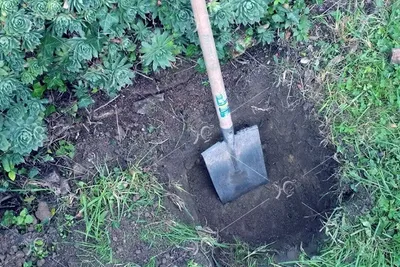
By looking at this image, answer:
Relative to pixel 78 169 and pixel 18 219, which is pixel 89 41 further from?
pixel 18 219

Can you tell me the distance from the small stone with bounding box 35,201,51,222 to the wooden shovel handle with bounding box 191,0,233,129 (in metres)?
0.98

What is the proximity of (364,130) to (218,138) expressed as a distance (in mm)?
781

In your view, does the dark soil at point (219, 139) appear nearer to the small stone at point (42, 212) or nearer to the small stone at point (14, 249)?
the small stone at point (42, 212)

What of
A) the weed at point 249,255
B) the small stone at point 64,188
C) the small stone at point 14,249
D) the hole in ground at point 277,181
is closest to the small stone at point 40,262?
the small stone at point 14,249

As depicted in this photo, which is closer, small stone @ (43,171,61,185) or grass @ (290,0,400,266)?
grass @ (290,0,400,266)

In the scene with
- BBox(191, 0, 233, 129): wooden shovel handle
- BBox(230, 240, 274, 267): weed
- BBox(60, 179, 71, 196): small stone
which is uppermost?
BBox(191, 0, 233, 129): wooden shovel handle

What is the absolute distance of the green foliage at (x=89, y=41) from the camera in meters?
2.54

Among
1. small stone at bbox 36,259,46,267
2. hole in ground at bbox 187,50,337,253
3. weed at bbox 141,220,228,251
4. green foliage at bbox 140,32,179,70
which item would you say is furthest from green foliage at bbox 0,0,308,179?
weed at bbox 141,220,228,251

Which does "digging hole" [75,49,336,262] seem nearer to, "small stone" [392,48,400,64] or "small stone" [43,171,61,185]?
"small stone" [43,171,61,185]

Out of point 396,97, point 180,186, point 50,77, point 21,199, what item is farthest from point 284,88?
point 21,199

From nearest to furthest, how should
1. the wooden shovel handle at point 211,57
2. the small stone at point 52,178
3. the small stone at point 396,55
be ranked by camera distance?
the wooden shovel handle at point 211,57 < the small stone at point 52,178 < the small stone at point 396,55

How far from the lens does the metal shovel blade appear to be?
2932 millimetres

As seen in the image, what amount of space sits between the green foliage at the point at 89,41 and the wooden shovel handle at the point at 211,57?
237mm

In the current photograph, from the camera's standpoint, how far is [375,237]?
2625 mm
